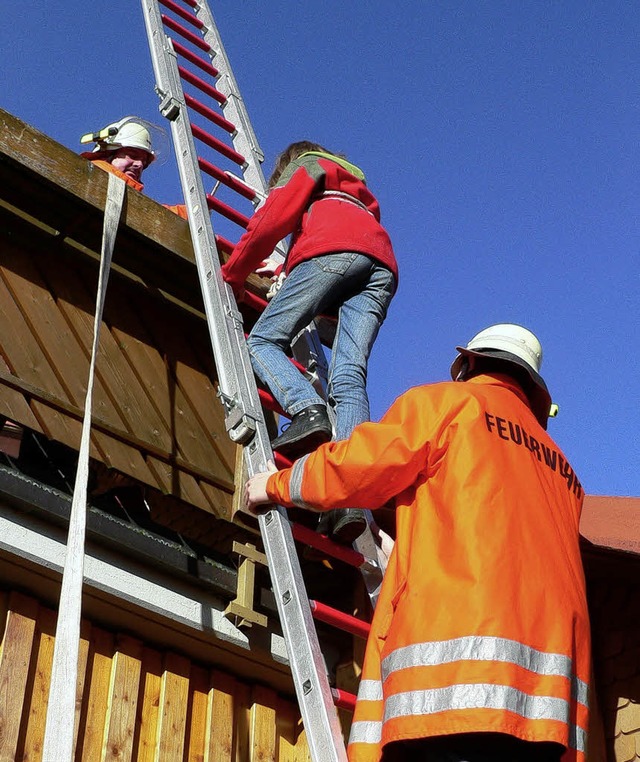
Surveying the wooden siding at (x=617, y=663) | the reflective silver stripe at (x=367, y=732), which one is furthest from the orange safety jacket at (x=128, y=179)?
the reflective silver stripe at (x=367, y=732)

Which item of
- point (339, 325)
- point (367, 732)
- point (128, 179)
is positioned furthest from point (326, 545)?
point (128, 179)

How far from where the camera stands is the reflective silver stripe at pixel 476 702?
113 inches

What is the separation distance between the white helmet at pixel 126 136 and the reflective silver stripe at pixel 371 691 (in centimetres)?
455

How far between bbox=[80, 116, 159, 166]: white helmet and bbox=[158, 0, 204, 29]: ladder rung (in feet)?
2.21

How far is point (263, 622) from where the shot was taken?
4719 mm

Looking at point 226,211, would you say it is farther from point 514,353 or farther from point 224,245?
point 514,353

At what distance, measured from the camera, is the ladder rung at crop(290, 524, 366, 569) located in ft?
Answer: 13.5

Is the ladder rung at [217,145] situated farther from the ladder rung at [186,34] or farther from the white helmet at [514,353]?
the white helmet at [514,353]

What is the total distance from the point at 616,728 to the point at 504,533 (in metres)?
2.00

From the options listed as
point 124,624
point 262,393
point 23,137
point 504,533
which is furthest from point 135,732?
point 23,137

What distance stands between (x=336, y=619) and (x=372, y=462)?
0.79 m

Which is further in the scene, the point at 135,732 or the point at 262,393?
the point at 262,393

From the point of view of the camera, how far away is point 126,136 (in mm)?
7008

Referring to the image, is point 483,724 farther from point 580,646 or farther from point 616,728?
point 616,728
